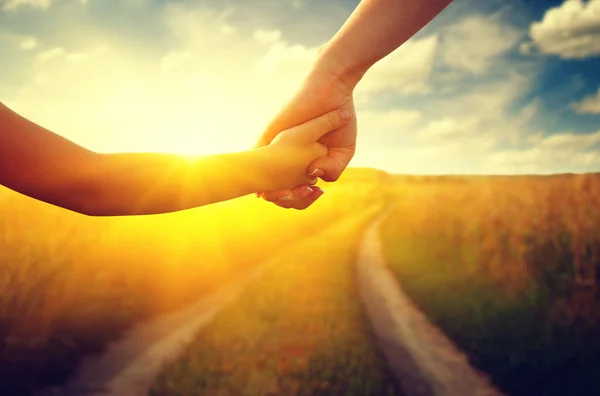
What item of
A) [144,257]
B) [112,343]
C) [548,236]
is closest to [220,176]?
[112,343]

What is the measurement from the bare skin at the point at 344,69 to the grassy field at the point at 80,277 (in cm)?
477

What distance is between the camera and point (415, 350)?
6301mm

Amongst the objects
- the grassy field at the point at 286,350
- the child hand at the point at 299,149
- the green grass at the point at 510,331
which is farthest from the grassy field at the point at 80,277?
the green grass at the point at 510,331

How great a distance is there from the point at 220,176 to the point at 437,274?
884cm

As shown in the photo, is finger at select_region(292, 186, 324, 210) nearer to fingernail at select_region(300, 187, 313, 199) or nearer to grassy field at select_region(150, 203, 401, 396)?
fingernail at select_region(300, 187, 313, 199)

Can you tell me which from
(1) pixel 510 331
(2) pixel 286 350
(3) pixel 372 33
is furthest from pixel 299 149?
(1) pixel 510 331

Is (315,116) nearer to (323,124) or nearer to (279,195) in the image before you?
(323,124)

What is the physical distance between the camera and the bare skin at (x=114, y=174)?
1518 millimetres

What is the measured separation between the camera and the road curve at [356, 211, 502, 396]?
17.4 feet

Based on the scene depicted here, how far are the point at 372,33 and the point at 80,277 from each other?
679cm

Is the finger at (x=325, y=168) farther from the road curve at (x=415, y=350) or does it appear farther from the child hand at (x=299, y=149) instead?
the road curve at (x=415, y=350)

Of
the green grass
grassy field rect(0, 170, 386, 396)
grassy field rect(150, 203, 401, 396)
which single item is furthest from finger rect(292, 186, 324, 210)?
grassy field rect(0, 170, 386, 396)

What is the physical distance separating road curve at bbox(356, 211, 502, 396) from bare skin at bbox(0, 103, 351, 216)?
14.2ft

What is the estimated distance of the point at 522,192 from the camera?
1111 centimetres
